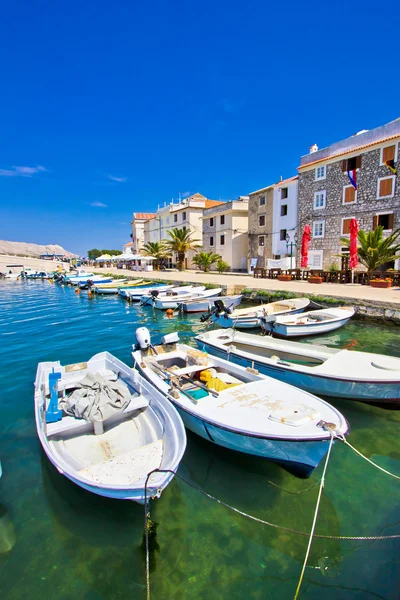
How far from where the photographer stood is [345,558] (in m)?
3.52

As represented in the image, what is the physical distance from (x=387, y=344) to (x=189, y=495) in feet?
33.0

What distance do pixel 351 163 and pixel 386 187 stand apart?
13.1ft

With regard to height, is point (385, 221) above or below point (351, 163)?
below

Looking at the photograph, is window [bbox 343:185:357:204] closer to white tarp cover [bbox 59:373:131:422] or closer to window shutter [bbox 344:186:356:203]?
window shutter [bbox 344:186:356:203]

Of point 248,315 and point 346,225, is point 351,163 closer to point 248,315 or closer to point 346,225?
point 346,225

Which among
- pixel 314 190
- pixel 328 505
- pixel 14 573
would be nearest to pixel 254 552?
pixel 328 505

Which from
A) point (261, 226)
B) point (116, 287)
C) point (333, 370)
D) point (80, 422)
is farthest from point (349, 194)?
point (80, 422)

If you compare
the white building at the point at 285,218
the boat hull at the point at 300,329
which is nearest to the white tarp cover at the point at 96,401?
the boat hull at the point at 300,329

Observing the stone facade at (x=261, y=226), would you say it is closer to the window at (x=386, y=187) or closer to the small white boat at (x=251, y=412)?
the window at (x=386, y=187)

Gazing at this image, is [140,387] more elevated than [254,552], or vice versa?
[140,387]

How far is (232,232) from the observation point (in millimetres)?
39375

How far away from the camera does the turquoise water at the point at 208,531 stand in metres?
3.28

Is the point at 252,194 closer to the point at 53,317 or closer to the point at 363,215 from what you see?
the point at 363,215

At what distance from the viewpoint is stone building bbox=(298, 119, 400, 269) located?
24.0 meters
